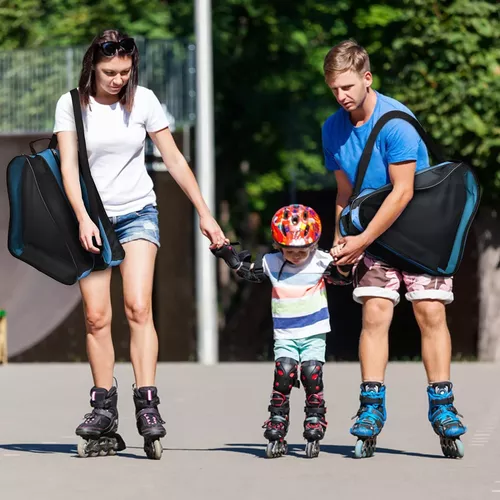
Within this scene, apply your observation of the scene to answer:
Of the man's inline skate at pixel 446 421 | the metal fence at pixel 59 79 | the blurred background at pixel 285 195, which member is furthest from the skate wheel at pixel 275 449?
the metal fence at pixel 59 79

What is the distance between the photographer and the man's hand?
716 cm

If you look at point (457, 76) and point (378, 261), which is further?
point (457, 76)

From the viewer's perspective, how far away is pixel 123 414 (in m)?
9.41

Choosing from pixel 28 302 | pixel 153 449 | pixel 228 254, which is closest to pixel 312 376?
pixel 228 254

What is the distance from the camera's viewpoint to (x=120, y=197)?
287 inches

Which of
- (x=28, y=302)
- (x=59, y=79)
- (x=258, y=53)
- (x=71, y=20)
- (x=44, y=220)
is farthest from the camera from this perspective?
(x=71, y=20)

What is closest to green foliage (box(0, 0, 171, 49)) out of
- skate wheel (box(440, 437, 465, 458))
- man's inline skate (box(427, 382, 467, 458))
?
man's inline skate (box(427, 382, 467, 458))

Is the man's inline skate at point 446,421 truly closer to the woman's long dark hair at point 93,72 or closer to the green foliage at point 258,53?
the woman's long dark hair at point 93,72

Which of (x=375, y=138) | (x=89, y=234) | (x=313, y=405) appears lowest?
(x=313, y=405)

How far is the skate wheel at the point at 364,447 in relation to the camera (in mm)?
7129

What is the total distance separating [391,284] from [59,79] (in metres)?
8.30

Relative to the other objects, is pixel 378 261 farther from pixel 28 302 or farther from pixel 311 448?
pixel 28 302

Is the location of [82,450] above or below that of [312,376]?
below

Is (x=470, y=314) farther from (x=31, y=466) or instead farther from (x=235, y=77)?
(x=235, y=77)
